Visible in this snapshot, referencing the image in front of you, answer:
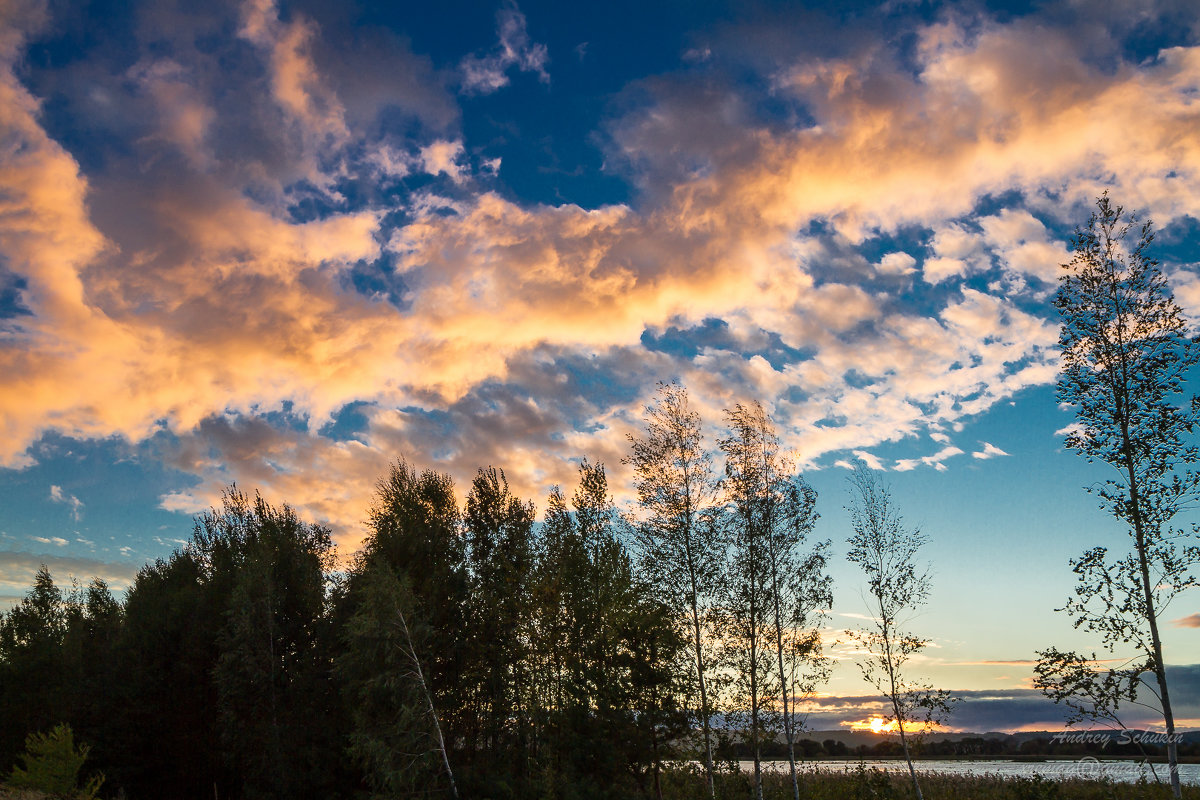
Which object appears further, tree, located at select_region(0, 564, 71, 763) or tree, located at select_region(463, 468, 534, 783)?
tree, located at select_region(0, 564, 71, 763)

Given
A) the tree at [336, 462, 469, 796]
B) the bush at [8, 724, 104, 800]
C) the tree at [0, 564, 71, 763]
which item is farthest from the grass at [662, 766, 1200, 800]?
the tree at [0, 564, 71, 763]

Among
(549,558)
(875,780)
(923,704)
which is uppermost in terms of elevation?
(549,558)

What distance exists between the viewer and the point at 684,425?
106 feet

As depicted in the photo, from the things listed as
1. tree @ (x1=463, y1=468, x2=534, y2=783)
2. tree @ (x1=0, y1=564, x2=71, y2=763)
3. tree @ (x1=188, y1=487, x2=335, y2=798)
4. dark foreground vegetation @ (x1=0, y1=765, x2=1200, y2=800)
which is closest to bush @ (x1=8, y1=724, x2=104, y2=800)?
dark foreground vegetation @ (x1=0, y1=765, x2=1200, y2=800)

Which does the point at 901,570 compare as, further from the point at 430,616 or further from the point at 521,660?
the point at 430,616

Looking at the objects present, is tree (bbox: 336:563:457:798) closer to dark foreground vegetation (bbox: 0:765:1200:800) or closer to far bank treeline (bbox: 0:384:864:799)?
far bank treeline (bbox: 0:384:864:799)

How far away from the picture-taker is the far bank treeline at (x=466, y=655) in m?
29.9

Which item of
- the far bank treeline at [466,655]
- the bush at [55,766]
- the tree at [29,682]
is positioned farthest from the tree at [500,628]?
the tree at [29,682]

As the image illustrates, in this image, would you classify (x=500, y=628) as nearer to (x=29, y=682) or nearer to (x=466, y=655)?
(x=466, y=655)

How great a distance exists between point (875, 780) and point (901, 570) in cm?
835

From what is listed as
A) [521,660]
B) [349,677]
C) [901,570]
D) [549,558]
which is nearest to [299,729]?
[349,677]

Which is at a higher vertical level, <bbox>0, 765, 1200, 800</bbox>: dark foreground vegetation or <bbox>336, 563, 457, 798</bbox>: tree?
<bbox>336, 563, 457, 798</bbox>: tree

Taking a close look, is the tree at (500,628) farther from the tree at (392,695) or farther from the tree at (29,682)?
the tree at (29,682)

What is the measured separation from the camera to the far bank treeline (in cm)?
2994
